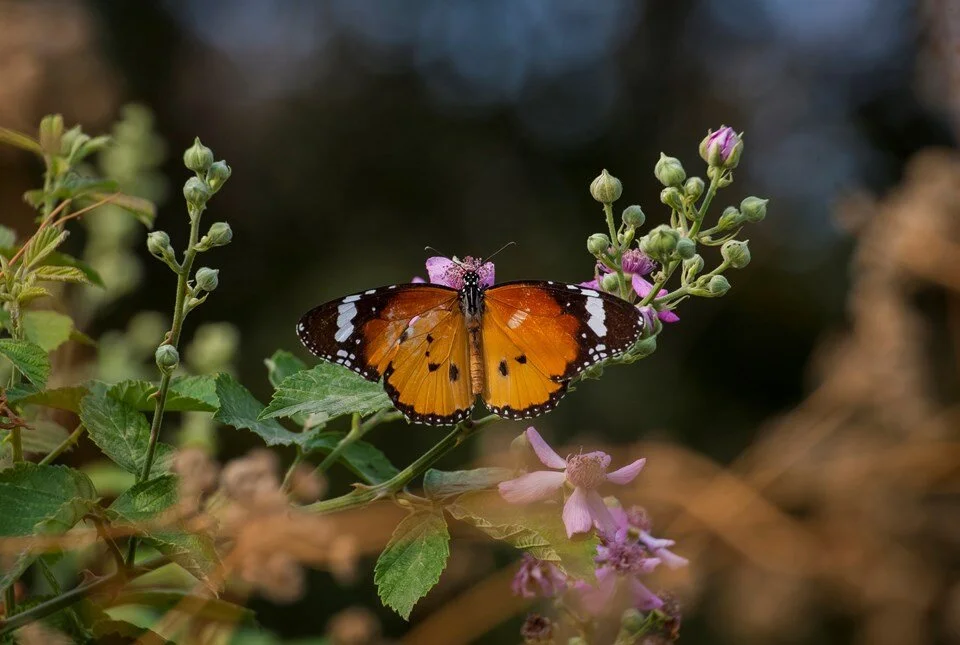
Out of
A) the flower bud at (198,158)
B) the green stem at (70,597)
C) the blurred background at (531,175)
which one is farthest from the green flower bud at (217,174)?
the blurred background at (531,175)

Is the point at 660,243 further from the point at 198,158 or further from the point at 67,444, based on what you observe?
the point at 67,444

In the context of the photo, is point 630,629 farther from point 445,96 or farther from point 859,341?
point 445,96

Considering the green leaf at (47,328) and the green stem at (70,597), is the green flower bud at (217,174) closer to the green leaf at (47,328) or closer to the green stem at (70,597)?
the green leaf at (47,328)

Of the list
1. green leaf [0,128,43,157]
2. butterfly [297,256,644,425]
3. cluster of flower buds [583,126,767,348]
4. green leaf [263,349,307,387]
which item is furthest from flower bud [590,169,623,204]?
green leaf [0,128,43,157]

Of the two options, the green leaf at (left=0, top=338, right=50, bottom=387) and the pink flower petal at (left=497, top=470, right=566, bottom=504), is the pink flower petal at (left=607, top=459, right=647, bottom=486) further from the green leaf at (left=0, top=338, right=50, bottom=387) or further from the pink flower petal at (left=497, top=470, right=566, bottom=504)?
the green leaf at (left=0, top=338, right=50, bottom=387)

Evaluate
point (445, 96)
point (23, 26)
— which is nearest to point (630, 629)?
point (23, 26)

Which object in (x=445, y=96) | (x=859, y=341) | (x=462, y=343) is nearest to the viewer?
(x=462, y=343)
